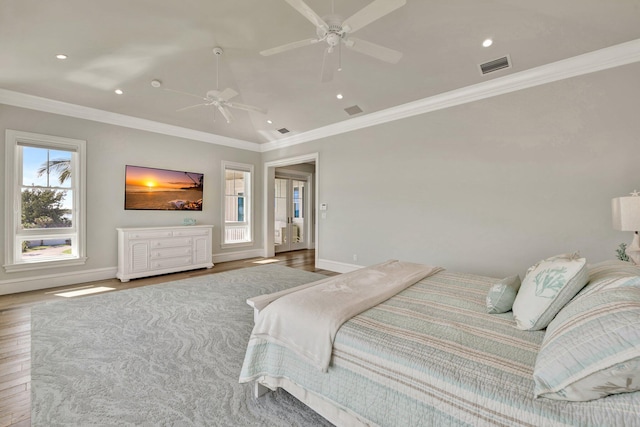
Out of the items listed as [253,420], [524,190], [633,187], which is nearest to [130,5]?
[253,420]

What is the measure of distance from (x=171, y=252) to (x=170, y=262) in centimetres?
19

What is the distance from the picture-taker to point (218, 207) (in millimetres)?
6441

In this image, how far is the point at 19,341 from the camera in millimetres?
2604

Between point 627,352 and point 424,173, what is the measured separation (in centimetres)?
371

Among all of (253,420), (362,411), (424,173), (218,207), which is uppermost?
(424,173)

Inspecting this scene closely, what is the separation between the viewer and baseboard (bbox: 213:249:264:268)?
6406 mm

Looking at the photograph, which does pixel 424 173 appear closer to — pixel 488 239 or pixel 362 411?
pixel 488 239

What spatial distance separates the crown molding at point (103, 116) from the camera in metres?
4.09

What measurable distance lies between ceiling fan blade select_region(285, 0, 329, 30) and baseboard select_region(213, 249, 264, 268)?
5.42 meters

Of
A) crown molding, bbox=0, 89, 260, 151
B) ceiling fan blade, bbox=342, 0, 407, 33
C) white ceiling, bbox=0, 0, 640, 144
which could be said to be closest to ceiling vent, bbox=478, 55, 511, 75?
white ceiling, bbox=0, 0, 640, 144

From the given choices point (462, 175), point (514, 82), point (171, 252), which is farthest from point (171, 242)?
point (514, 82)

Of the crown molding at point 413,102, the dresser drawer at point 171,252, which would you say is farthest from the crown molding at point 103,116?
the dresser drawer at point 171,252

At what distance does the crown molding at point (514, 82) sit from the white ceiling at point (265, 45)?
0.09 metres

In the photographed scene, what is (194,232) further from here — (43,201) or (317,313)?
(317,313)
